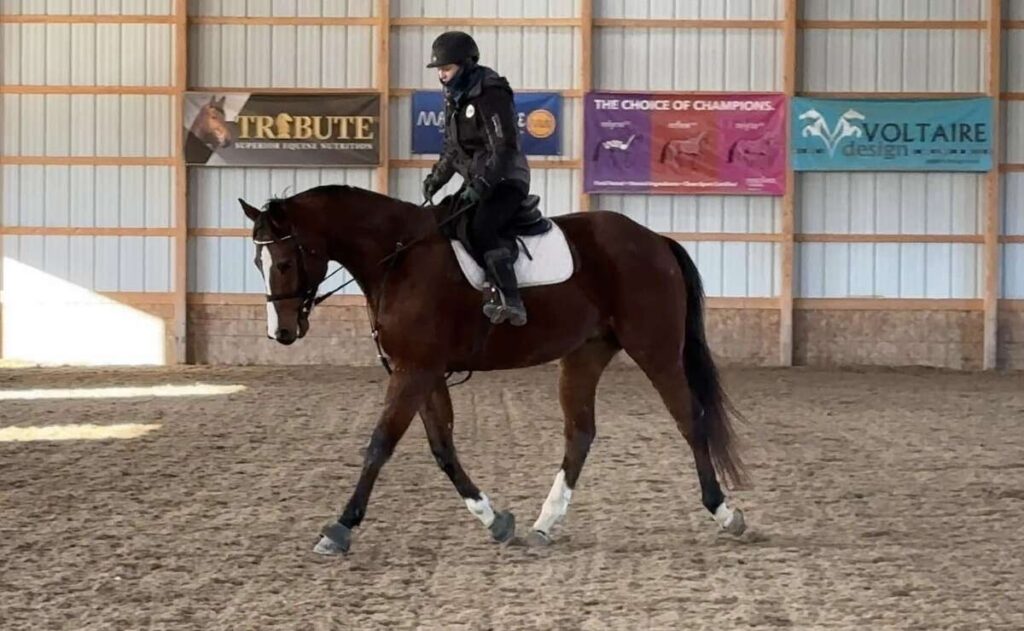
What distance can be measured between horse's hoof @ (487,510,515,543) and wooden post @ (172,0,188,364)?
10.5 metres

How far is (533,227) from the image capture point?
19.7 feet

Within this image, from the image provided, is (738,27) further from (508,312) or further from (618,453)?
(508,312)

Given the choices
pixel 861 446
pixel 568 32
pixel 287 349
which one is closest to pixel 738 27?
pixel 568 32

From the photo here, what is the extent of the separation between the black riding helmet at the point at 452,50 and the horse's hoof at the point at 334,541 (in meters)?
1.85

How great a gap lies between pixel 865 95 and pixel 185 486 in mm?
10651

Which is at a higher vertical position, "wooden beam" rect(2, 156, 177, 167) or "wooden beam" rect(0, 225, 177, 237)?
"wooden beam" rect(2, 156, 177, 167)

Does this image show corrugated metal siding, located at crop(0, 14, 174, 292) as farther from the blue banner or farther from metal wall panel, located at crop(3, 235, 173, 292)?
the blue banner

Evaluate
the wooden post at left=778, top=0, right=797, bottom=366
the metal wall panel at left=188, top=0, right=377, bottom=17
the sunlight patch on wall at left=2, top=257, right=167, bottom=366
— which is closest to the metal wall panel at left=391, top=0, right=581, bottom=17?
the metal wall panel at left=188, top=0, right=377, bottom=17

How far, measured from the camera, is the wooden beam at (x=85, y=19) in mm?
15812

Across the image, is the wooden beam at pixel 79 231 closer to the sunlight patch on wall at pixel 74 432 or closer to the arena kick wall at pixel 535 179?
the arena kick wall at pixel 535 179

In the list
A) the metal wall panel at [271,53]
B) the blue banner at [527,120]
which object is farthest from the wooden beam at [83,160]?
the blue banner at [527,120]

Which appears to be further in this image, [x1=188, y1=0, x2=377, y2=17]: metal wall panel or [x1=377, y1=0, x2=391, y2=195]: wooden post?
[x1=188, y1=0, x2=377, y2=17]: metal wall panel

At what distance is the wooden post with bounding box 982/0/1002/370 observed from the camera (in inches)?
618

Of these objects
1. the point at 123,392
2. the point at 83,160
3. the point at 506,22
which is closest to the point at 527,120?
the point at 506,22
